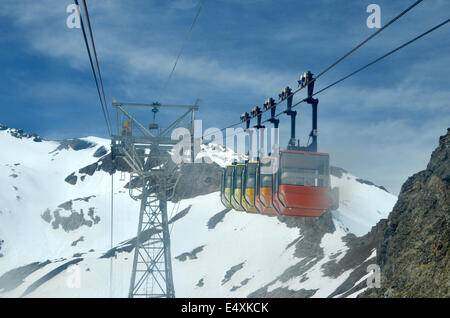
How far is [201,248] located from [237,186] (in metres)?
103

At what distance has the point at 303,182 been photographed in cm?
1898

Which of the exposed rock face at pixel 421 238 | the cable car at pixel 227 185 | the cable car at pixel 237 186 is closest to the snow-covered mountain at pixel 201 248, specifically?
the exposed rock face at pixel 421 238

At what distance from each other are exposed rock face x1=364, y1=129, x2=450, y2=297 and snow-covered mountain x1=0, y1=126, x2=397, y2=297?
261 inches

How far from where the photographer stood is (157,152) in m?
30.0

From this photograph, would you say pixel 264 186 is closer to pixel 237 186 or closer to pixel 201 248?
pixel 237 186

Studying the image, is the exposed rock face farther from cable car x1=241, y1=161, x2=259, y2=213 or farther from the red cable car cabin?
the red cable car cabin

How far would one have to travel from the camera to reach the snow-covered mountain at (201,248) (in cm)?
8569

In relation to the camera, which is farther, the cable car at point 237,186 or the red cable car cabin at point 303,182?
the cable car at point 237,186

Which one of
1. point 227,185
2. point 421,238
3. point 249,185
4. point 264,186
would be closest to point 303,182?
point 264,186

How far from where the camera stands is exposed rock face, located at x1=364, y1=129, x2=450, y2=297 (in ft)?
129

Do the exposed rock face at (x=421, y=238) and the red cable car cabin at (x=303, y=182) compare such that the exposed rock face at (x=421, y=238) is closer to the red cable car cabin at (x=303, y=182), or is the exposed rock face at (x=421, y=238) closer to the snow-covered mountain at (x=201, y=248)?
the snow-covered mountain at (x=201, y=248)

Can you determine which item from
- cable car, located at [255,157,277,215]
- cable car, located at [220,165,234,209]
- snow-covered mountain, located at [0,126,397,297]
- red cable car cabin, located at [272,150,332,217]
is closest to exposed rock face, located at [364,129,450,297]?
snow-covered mountain, located at [0,126,397,297]

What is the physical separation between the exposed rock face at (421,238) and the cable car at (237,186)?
56.4 ft
